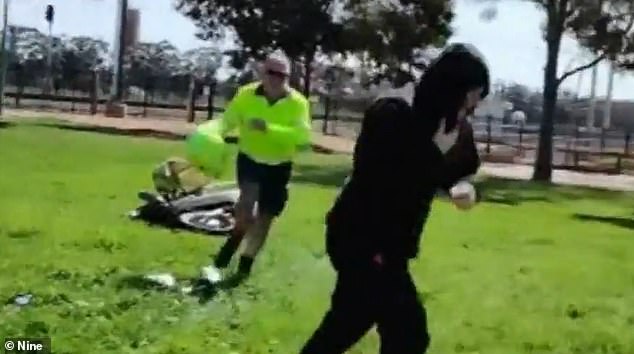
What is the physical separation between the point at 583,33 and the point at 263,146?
86.9ft

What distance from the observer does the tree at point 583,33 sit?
33.9m

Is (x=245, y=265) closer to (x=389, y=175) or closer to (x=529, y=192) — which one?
(x=389, y=175)

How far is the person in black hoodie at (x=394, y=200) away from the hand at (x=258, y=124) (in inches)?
153

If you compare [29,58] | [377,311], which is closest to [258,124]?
[377,311]

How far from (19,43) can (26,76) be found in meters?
1.64

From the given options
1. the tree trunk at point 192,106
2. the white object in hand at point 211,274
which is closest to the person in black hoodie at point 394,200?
the white object in hand at point 211,274

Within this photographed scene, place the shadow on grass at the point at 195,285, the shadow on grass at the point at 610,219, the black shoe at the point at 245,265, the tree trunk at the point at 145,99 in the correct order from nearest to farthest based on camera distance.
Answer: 1. the shadow on grass at the point at 195,285
2. the black shoe at the point at 245,265
3. the shadow on grass at the point at 610,219
4. the tree trunk at the point at 145,99

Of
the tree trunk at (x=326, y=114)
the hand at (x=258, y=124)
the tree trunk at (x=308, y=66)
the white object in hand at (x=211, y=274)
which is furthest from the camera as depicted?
the tree trunk at (x=308, y=66)

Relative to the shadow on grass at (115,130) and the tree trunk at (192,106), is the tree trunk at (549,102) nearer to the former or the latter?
the shadow on grass at (115,130)

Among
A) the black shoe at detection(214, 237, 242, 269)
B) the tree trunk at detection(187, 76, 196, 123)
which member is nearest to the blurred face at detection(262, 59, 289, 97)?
the black shoe at detection(214, 237, 242, 269)

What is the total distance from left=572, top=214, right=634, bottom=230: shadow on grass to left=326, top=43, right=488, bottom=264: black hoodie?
14564 mm

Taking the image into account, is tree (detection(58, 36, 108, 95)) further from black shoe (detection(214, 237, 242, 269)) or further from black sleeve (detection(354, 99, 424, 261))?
black sleeve (detection(354, 99, 424, 261))

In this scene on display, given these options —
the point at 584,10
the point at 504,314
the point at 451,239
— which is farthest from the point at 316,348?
the point at 584,10

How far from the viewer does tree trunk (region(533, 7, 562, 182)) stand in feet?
113
